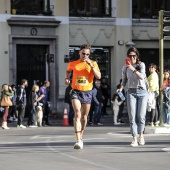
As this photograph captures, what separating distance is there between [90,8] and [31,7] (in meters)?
2.92

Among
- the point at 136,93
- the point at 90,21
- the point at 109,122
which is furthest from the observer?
the point at 90,21

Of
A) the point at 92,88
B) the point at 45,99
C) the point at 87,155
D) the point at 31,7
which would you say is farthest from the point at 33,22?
the point at 87,155

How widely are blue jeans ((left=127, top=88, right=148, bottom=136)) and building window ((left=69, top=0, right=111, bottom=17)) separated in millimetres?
19922

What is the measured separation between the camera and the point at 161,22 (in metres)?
18.2

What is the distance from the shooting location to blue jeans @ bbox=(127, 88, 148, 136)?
539 inches

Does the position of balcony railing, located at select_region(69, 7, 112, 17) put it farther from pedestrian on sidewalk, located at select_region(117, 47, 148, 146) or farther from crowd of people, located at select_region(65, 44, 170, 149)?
pedestrian on sidewalk, located at select_region(117, 47, 148, 146)

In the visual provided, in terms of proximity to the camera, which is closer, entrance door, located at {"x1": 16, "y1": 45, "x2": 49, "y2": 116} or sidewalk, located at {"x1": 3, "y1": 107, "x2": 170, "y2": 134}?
sidewalk, located at {"x1": 3, "y1": 107, "x2": 170, "y2": 134}

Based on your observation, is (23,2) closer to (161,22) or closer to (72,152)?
(161,22)

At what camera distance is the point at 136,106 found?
13.8 meters

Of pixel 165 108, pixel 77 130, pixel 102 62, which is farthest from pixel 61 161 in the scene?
pixel 102 62

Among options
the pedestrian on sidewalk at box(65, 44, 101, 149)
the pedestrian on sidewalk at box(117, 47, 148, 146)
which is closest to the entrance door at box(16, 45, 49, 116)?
the pedestrian on sidewalk at box(117, 47, 148, 146)

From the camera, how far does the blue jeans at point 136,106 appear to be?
13.7m

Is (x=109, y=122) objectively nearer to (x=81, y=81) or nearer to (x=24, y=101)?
(x=24, y=101)

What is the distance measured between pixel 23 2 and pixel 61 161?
2219 centimetres
